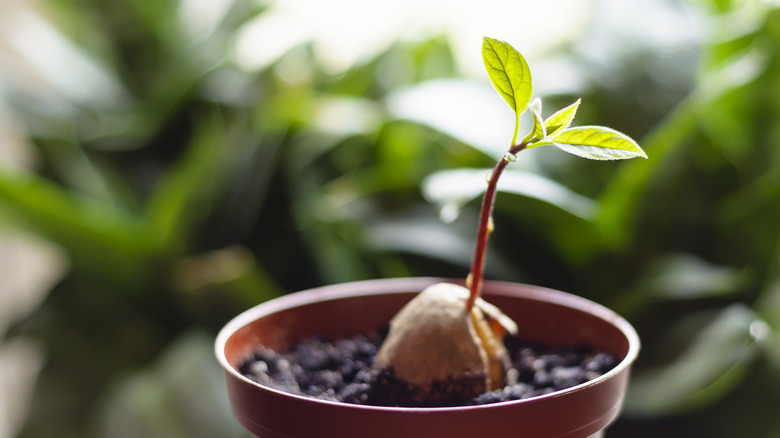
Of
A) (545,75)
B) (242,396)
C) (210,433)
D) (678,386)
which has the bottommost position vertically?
(210,433)

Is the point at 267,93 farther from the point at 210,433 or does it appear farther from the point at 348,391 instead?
the point at 348,391

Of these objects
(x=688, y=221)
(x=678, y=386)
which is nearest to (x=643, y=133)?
(x=688, y=221)

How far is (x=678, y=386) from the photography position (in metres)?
0.54

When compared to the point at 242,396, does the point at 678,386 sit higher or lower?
lower

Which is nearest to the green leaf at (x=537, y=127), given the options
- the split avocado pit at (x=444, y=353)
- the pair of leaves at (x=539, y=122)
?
the pair of leaves at (x=539, y=122)

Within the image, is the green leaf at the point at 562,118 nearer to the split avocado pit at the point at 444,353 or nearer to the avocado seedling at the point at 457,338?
the avocado seedling at the point at 457,338

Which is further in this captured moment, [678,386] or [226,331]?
[678,386]

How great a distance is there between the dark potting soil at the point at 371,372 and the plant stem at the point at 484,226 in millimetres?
54

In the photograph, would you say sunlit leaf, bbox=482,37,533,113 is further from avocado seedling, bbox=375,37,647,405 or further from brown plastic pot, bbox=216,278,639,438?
brown plastic pot, bbox=216,278,639,438

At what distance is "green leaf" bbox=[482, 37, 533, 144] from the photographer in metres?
A: 0.32

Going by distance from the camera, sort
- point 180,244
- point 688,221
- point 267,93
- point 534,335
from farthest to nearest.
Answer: point 267,93 < point 180,244 < point 688,221 < point 534,335

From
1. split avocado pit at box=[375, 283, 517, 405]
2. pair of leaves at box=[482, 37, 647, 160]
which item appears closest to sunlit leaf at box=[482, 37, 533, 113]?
pair of leaves at box=[482, 37, 647, 160]

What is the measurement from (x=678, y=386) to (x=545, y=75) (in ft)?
1.17

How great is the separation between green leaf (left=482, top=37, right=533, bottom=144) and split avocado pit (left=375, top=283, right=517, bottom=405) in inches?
4.4
